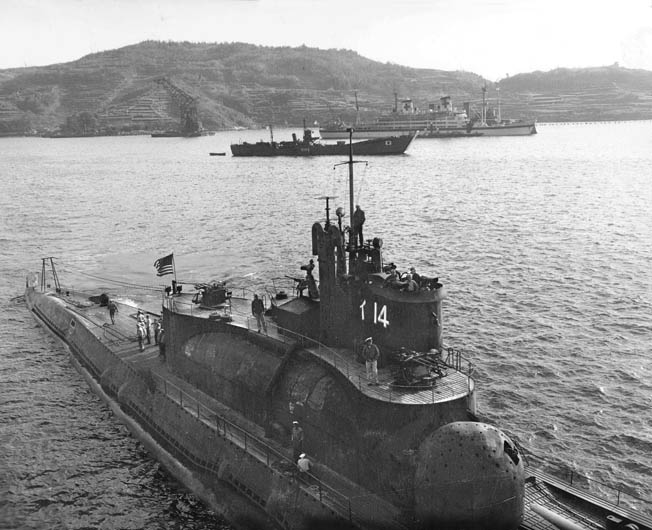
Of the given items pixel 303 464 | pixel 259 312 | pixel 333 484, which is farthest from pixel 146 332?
pixel 333 484

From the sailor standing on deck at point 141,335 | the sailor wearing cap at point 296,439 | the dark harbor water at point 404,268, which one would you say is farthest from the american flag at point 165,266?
the sailor wearing cap at point 296,439

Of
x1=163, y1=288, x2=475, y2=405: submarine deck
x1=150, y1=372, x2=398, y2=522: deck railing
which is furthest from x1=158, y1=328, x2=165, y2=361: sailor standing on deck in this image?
x1=163, y1=288, x2=475, y2=405: submarine deck

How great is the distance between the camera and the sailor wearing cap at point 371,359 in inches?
842

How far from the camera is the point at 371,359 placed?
21391 millimetres

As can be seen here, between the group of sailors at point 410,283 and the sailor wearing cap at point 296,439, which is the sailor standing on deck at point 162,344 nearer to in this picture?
the sailor wearing cap at point 296,439

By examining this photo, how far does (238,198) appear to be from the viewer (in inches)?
4222

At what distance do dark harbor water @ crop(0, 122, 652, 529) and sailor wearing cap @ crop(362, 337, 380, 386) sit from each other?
904 centimetres

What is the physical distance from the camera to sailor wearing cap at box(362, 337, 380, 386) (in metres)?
21.4

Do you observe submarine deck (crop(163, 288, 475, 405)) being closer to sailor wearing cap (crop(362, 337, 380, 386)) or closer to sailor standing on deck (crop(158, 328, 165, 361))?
sailor wearing cap (crop(362, 337, 380, 386))

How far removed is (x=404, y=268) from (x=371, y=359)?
3866 cm

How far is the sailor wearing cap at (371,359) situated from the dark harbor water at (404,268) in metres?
9.04

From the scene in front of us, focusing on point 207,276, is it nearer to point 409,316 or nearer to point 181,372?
point 181,372

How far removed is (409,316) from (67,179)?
5139 inches

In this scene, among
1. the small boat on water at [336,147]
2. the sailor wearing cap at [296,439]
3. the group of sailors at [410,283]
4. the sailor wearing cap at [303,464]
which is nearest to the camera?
the group of sailors at [410,283]
